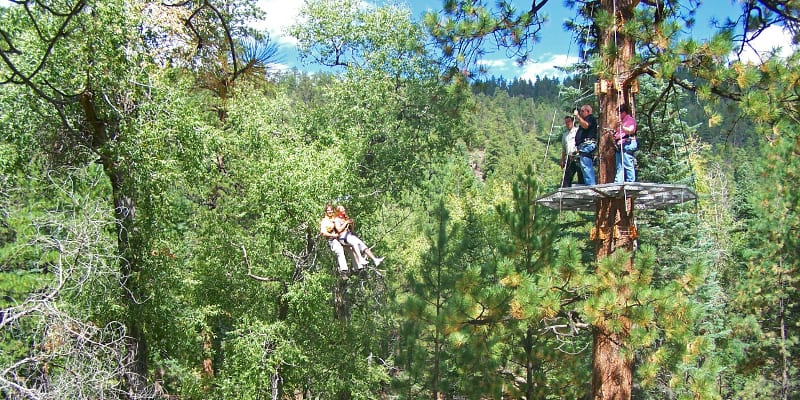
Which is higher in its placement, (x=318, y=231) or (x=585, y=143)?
(x=585, y=143)

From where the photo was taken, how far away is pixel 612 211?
5.88m

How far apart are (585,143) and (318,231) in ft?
22.3

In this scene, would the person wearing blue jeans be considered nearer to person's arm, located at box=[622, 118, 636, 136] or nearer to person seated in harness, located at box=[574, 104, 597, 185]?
person's arm, located at box=[622, 118, 636, 136]

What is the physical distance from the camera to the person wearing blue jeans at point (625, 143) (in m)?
5.67

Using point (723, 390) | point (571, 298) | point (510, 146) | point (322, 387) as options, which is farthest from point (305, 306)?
point (510, 146)

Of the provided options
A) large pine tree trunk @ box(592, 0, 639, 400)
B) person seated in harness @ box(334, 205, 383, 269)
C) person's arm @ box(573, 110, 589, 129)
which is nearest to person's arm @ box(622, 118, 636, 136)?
large pine tree trunk @ box(592, 0, 639, 400)

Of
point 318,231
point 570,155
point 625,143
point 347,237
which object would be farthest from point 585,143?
point 318,231

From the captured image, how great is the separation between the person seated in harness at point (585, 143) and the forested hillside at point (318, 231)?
0.44m

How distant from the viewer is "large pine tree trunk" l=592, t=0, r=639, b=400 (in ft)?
18.9

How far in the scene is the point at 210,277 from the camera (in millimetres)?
12805

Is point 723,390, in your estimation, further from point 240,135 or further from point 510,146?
point 510,146

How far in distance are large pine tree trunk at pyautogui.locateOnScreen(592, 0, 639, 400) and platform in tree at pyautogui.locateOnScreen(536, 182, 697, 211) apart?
20 cm

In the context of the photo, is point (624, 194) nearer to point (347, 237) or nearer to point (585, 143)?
point (585, 143)

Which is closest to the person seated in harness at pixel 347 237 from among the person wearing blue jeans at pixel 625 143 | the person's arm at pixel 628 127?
the person wearing blue jeans at pixel 625 143
